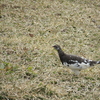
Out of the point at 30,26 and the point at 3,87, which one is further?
the point at 30,26

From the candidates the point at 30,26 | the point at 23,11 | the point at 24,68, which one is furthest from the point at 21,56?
the point at 23,11

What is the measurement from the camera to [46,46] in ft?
28.1

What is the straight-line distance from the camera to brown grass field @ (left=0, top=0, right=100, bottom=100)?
17.4ft

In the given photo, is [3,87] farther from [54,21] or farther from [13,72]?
[54,21]

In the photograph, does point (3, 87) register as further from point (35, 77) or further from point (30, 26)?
point (30, 26)

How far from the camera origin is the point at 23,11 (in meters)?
12.6

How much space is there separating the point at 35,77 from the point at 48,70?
2.28 feet

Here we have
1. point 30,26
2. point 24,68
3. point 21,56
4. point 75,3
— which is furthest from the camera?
point 75,3

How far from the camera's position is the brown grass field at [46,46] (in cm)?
531

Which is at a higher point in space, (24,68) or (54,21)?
(54,21)

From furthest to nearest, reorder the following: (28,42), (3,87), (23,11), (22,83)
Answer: (23,11), (28,42), (22,83), (3,87)

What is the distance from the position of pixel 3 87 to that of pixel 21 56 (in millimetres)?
2466

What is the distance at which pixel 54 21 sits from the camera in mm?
11789

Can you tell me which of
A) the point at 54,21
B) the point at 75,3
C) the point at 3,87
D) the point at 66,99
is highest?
the point at 75,3
